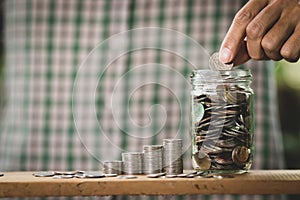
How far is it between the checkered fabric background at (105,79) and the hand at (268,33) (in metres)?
0.98

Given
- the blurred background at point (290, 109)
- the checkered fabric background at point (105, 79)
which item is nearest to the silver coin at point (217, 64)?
the checkered fabric background at point (105, 79)

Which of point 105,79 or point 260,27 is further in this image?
point 105,79

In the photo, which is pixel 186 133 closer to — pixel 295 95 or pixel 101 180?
pixel 101 180

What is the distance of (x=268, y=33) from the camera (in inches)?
48.9

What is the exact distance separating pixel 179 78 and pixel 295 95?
135 cm

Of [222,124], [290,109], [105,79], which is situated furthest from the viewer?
[290,109]

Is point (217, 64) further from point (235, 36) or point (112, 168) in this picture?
point (112, 168)

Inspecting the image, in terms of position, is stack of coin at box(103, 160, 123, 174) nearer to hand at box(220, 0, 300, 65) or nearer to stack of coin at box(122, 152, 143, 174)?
stack of coin at box(122, 152, 143, 174)

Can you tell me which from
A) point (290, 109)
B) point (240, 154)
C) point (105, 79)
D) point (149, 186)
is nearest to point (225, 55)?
point (240, 154)

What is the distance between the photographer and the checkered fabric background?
228cm

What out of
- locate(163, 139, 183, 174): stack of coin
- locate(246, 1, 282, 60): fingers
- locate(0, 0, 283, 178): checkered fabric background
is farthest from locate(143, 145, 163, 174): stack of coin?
locate(0, 0, 283, 178): checkered fabric background

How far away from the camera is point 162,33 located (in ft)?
7.59

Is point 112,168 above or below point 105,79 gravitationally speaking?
below

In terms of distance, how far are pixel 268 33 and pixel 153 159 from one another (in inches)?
11.1
